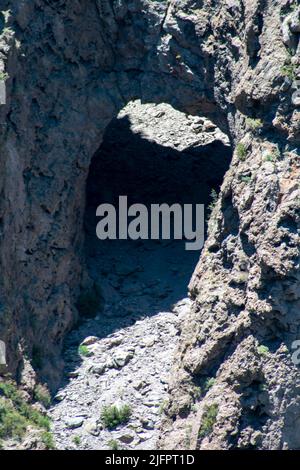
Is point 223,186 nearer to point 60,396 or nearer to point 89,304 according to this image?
point 89,304

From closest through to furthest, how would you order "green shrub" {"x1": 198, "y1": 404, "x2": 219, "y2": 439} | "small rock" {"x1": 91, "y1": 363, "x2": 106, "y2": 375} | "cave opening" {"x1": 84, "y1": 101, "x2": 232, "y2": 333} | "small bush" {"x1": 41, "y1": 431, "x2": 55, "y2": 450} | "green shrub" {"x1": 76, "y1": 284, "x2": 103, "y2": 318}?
"green shrub" {"x1": 198, "y1": 404, "x2": 219, "y2": 439}
"small bush" {"x1": 41, "y1": 431, "x2": 55, "y2": 450}
"small rock" {"x1": 91, "y1": 363, "x2": 106, "y2": 375}
"green shrub" {"x1": 76, "y1": 284, "x2": 103, "y2": 318}
"cave opening" {"x1": 84, "y1": 101, "x2": 232, "y2": 333}

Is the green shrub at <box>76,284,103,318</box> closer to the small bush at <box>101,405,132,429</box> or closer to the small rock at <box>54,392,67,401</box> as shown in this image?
the small rock at <box>54,392,67,401</box>

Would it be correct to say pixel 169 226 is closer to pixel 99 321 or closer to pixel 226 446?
pixel 99 321

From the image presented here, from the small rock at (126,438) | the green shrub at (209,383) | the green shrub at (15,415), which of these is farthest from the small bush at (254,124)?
the green shrub at (15,415)

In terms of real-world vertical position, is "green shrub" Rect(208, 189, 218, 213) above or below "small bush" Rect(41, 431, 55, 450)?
above

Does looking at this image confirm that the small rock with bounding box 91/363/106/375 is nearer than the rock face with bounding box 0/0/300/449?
No

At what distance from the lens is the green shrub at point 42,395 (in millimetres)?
49344

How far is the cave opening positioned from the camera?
54.1 metres

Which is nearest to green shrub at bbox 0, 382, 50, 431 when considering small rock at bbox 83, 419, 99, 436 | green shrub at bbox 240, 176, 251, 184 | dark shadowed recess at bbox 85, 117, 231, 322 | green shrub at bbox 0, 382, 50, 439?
green shrub at bbox 0, 382, 50, 439

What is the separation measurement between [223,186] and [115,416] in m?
6.45

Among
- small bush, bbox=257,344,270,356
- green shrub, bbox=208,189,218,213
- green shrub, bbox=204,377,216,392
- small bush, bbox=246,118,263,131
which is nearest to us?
small bush, bbox=257,344,270,356

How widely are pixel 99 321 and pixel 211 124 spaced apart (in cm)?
789

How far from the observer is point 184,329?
4950 cm

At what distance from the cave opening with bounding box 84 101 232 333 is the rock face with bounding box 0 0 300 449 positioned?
164cm
